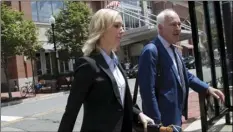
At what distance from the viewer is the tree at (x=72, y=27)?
27.6 metres

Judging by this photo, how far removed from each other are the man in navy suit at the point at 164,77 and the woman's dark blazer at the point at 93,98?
35.1 inches

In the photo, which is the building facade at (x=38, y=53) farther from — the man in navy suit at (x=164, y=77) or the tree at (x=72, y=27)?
the man in navy suit at (x=164, y=77)

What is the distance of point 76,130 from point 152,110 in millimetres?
6419

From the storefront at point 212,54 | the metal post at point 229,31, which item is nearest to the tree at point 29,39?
the metal post at point 229,31

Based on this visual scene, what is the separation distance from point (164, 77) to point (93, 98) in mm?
1176

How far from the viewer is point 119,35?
8.43ft

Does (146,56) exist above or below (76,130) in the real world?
above

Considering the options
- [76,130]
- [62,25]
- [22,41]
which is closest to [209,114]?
[76,130]

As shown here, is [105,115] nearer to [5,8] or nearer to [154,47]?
[154,47]

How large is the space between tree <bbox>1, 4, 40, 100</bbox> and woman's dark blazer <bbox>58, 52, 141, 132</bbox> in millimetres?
18686

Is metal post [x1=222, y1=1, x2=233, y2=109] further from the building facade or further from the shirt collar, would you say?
the building facade

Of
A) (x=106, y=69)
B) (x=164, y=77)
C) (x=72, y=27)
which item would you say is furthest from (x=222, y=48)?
(x=72, y=27)

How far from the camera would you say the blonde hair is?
249 centimetres

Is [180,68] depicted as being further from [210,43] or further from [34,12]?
[34,12]
